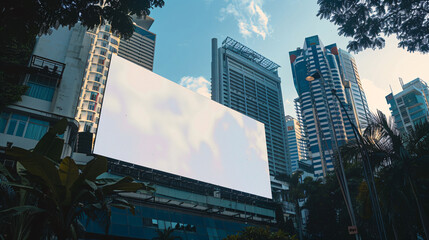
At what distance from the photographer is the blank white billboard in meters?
35.2

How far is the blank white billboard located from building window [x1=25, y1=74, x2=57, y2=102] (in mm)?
5540

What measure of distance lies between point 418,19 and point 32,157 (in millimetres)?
16779

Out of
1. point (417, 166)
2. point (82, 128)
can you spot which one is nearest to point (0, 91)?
point (417, 166)

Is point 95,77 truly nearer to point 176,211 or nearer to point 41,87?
point 41,87

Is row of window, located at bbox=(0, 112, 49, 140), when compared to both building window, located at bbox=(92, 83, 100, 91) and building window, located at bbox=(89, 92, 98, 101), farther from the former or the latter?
building window, located at bbox=(92, 83, 100, 91)

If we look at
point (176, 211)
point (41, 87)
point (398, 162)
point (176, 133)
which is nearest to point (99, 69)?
point (176, 133)

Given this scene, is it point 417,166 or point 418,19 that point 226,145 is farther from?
point 418,19

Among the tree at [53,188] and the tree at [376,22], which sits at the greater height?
the tree at [376,22]

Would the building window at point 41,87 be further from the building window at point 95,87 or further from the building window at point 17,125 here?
the building window at point 95,87

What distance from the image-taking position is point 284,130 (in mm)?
146375

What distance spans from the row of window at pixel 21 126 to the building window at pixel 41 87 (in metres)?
2.81

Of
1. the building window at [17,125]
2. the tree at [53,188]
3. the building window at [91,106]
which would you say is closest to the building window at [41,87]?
the building window at [17,125]

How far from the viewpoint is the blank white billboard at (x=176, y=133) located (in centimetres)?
3525

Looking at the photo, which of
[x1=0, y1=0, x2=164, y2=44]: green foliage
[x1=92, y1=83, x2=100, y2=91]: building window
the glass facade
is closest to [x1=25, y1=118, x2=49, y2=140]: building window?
the glass facade
